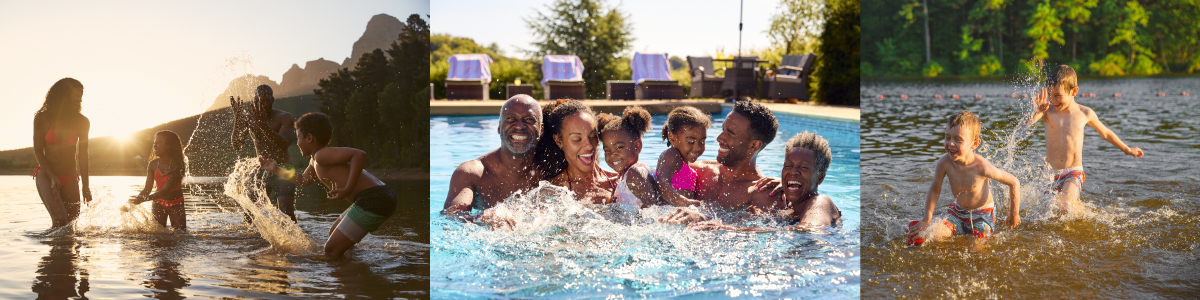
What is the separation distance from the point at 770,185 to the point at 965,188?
1.01m

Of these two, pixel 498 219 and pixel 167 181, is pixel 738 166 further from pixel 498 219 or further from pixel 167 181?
pixel 167 181

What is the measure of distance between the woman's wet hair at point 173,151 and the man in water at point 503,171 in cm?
172

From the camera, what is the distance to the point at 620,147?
4332mm

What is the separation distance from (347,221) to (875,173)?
5.12 meters

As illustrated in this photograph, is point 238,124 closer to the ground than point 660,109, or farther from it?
closer to the ground

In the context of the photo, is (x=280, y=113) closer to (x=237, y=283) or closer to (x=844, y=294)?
(x=237, y=283)

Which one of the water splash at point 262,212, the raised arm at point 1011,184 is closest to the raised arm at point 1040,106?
the raised arm at point 1011,184

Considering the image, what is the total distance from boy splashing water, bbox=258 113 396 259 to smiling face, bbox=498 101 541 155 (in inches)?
28.2

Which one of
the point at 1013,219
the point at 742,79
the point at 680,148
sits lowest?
the point at 1013,219

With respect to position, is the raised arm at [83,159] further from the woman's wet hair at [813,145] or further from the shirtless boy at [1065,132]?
the shirtless boy at [1065,132]

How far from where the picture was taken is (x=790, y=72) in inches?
620

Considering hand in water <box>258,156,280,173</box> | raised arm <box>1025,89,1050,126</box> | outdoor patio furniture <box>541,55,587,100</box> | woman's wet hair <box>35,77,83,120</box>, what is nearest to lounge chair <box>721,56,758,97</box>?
outdoor patio furniture <box>541,55,587,100</box>

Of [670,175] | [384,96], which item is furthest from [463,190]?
[384,96]

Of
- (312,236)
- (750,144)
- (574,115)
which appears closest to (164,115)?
(312,236)
